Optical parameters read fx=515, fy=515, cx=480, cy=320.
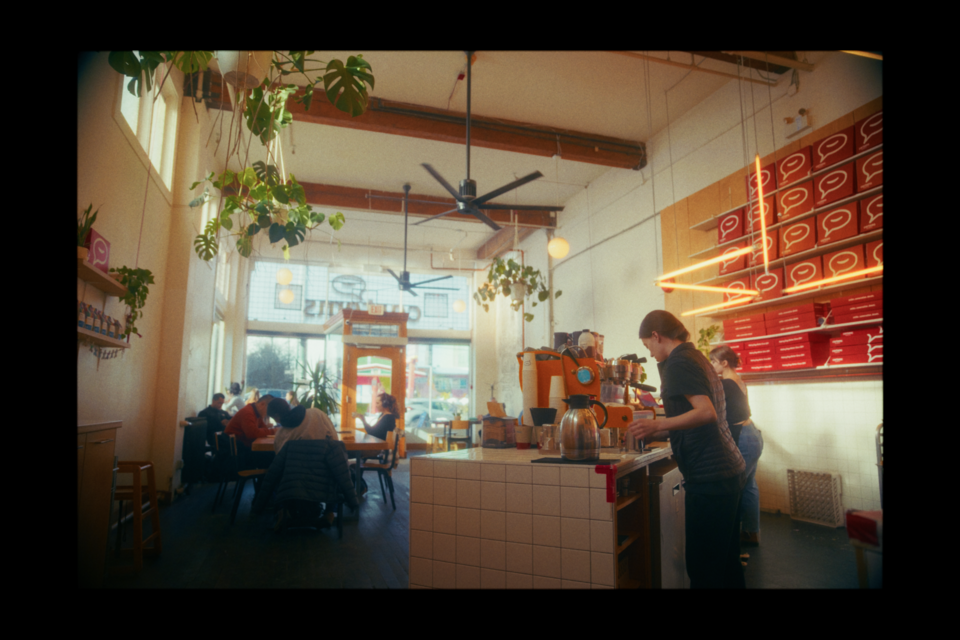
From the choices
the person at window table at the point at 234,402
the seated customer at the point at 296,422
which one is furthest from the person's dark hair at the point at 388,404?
the person at window table at the point at 234,402

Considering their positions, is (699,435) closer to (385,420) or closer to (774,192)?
(774,192)

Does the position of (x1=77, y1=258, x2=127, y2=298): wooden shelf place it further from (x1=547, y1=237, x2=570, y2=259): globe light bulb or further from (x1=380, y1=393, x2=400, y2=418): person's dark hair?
(x1=547, y1=237, x2=570, y2=259): globe light bulb

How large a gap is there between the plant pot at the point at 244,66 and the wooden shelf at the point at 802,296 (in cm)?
438

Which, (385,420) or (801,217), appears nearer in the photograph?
(801,217)

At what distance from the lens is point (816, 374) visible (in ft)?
15.6

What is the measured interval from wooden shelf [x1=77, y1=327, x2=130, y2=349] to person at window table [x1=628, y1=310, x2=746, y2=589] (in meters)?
3.44

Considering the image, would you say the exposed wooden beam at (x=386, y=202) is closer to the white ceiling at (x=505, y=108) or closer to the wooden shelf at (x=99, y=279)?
the white ceiling at (x=505, y=108)

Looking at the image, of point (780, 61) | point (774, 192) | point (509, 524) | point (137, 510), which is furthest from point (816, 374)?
point (137, 510)

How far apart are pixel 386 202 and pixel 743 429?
7230mm

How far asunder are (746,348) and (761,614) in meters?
4.20

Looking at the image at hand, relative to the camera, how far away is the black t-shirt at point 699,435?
2256 mm

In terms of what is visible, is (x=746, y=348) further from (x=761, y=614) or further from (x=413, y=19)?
(x=413, y=19)

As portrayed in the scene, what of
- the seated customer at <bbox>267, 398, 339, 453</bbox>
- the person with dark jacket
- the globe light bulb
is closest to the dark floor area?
the person with dark jacket
